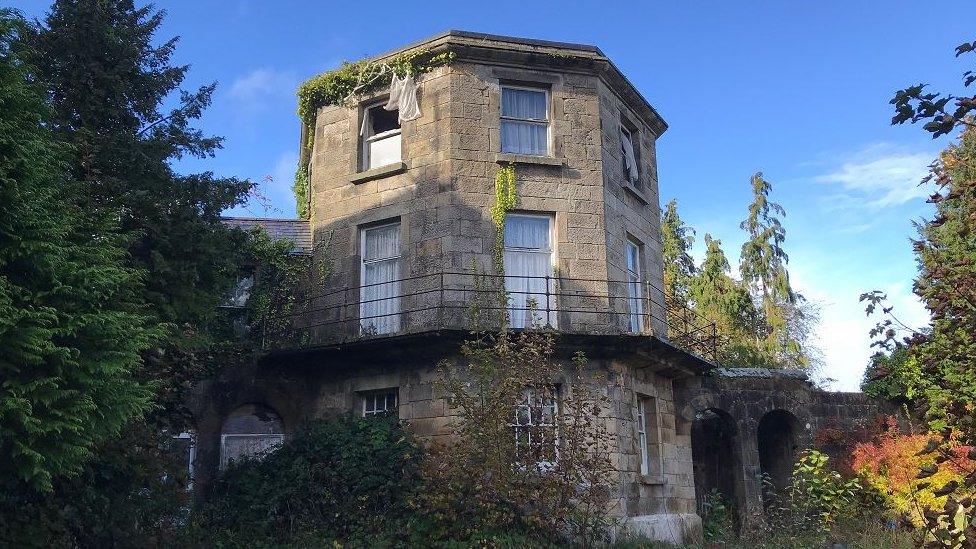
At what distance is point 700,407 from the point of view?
1905 cm

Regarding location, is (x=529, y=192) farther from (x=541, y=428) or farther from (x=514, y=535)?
(x=514, y=535)

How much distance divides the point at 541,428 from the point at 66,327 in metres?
6.42

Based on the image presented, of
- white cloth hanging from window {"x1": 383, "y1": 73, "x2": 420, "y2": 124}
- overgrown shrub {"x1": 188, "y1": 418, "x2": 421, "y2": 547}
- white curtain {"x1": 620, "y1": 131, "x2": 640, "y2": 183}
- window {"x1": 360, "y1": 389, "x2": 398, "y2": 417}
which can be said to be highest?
white cloth hanging from window {"x1": 383, "y1": 73, "x2": 420, "y2": 124}

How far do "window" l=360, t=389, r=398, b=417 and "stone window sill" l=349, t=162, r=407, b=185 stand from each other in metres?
4.10

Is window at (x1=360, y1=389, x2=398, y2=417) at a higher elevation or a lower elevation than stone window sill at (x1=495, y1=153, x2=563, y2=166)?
lower

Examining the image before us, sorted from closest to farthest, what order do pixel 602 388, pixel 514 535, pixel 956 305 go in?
pixel 956 305 → pixel 514 535 → pixel 602 388

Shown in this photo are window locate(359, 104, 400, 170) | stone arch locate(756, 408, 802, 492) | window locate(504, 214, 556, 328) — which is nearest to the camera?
window locate(504, 214, 556, 328)

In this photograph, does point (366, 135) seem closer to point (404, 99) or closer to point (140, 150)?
point (404, 99)

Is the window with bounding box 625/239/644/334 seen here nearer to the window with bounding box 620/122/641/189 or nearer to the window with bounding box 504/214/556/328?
the window with bounding box 620/122/641/189

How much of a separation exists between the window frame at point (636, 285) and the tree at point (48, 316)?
9272 mm

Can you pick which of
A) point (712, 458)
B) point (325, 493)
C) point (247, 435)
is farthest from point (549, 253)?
point (712, 458)

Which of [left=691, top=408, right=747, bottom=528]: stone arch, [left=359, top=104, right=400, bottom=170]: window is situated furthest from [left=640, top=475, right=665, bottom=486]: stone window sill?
[left=359, top=104, right=400, bottom=170]: window

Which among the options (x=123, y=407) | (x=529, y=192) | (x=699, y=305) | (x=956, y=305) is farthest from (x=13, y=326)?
(x=699, y=305)

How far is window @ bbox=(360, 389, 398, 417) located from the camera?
16016 millimetres
